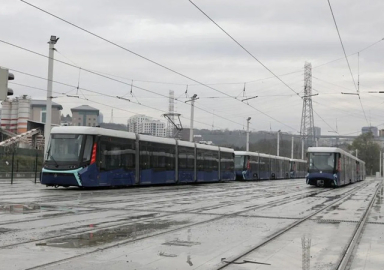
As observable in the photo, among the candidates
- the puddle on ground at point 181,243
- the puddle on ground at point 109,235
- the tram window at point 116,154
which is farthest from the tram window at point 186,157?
the puddle on ground at point 181,243

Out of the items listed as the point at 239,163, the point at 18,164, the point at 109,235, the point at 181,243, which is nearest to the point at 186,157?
the point at 18,164

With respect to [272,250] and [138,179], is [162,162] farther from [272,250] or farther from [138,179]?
[272,250]

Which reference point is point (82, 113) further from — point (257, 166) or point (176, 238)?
point (176, 238)

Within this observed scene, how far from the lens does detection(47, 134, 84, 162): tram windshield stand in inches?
977

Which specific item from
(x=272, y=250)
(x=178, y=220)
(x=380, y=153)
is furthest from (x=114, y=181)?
(x=380, y=153)

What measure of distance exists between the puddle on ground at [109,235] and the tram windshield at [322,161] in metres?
27.6

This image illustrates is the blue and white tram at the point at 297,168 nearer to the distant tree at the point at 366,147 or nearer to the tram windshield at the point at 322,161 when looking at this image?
the tram windshield at the point at 322,161

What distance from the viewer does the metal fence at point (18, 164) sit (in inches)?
1424

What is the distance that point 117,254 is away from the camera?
25.6 feet

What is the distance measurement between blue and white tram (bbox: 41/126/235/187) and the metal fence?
332 inches

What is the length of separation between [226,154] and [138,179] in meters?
17.5

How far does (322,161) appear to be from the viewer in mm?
37906

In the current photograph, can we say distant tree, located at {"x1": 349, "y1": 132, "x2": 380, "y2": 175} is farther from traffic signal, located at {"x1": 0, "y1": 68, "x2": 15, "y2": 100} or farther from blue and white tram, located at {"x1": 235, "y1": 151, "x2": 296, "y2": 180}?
traffic signal, located at {"x1": 0, "y1": 68, "x2": 15, "y2": 100}

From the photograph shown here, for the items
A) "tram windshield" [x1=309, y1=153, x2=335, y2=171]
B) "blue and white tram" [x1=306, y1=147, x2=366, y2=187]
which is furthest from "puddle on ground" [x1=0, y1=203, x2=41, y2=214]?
"tram windshield" [x1=309, y1=153, x2=335, y2=171]
